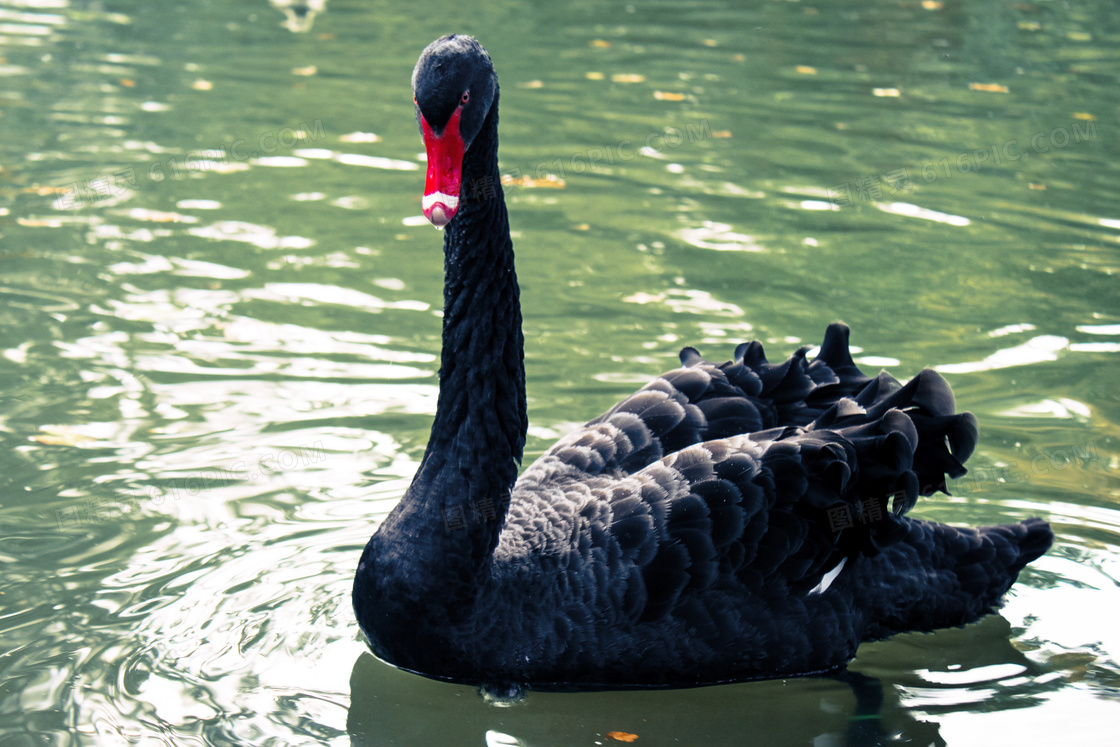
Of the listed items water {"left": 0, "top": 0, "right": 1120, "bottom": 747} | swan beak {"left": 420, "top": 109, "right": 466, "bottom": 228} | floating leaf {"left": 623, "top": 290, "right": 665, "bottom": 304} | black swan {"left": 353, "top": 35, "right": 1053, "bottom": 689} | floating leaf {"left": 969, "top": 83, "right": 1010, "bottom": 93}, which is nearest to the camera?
swan beak {"left": 420, "top": 109, "right": 466, "bottom": 228}

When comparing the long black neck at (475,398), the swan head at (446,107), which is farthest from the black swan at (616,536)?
the swan head at (446,107)

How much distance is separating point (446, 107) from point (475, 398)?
3.22 ft

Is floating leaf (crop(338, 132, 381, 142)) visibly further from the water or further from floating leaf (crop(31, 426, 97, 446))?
floating leaf (crop(31, 426, 97, 446))

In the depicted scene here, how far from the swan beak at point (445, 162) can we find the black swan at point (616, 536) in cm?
16

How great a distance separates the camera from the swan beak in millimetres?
3350

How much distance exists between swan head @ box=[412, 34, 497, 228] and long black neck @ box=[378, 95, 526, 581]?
0.31 m

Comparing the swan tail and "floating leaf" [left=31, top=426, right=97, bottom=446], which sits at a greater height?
"floating leaf" [left=31, top=426, right=97, bottom=446]

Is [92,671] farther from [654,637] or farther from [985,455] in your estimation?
[985,455]

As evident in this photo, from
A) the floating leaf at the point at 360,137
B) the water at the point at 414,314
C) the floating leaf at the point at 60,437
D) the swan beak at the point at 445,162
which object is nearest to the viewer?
the swan beak at the point at 445,162

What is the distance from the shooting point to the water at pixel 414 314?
3.91 m

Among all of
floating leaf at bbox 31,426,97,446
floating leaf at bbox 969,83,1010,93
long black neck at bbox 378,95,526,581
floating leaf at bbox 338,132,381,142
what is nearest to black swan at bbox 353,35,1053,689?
long black neck at bbox 378,95,526,581

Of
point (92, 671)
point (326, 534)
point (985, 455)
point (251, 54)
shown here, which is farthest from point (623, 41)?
point (92, 671)

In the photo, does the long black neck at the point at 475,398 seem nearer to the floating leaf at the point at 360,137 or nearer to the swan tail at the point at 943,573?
the swan tail at the point at 943,573

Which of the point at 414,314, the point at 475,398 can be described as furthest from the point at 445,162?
the point at 414,314
